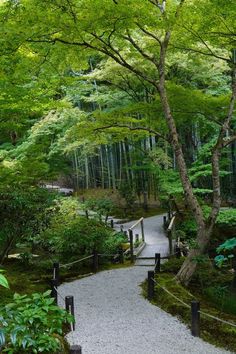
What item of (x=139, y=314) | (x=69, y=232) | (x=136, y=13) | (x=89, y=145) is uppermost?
(x=136, y=13)

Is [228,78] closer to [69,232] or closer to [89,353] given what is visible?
[69,232]

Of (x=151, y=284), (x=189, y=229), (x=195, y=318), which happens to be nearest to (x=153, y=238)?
(x=189, y=229)

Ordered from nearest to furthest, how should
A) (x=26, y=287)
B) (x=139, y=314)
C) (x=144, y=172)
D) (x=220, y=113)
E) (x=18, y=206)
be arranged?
(x=139, y=314)
(x=18, y=206)
(x=26, y=287)
(x=220, y=113)
(x=144, y=172)

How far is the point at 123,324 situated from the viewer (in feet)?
21.6

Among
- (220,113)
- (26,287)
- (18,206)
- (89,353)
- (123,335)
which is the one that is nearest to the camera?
(89,353)

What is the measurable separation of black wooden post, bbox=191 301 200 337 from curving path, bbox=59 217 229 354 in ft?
0.37

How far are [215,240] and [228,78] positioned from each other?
663 cm

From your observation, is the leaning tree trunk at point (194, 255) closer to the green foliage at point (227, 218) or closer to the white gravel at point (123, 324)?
the white gravel at point (123, 324)

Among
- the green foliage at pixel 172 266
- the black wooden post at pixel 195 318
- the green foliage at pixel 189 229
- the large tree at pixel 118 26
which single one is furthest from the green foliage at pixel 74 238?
the black wooden post at pixel 195 318

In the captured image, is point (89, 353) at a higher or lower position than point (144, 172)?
lower

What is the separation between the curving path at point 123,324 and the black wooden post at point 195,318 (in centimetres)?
11

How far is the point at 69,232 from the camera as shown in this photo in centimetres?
1037

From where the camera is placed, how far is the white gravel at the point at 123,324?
5668mm

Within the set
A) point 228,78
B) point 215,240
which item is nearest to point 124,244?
point 215,240
